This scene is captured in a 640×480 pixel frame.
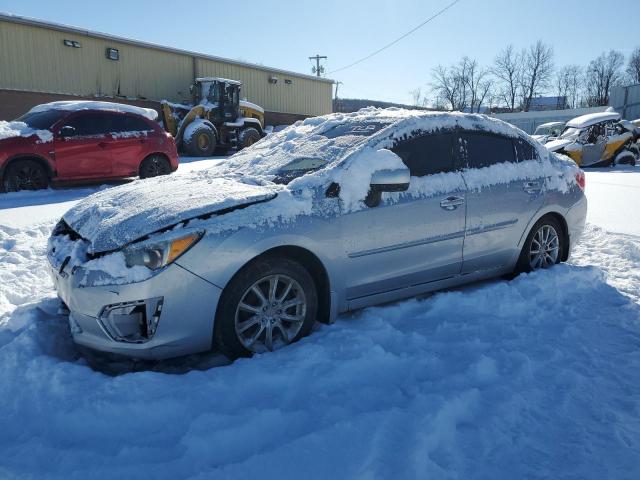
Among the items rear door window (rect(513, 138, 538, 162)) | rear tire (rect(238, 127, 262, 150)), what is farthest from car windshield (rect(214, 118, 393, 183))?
rear tire (rect(238, 127, 262, 150))

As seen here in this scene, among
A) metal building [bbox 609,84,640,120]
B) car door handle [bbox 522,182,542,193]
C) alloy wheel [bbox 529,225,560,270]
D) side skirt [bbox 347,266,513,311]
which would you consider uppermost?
metal building [bbox 609,84,640,120]

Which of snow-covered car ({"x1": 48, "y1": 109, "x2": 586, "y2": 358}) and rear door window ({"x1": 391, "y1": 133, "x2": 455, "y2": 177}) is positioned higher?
rear door window ({"x1": 391, "y1": 133, "x2": 455, "y2": 177})

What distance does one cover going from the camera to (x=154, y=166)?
32.9 feet

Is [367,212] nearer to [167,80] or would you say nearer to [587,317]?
[587,317]

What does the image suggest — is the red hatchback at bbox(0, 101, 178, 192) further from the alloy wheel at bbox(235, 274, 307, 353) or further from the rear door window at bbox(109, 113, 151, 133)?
the alloy wheel at bbox(235, 274, 307, 353)

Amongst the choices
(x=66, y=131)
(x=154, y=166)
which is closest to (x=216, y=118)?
(x=154, y=166)

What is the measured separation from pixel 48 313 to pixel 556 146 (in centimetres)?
1641

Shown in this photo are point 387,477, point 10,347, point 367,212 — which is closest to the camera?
point 387,477

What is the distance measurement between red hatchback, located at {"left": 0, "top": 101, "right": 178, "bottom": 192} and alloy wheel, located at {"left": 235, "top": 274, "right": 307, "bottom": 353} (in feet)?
23.4

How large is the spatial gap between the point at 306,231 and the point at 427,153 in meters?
1.30

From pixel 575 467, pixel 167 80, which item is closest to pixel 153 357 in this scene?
pixel 575 467

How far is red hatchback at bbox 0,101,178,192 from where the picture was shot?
8.18 meters

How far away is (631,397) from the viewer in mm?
2518

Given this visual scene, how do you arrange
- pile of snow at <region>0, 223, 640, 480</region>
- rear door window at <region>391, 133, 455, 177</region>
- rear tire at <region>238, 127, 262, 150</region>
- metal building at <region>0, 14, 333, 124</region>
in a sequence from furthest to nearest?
1. rear tire at <region>238, 127, 262, 150</region>
2. metal building at <region>0, 14, 333, 124</region>
3. rear door window at <region>391, 133, 455, 177</region>
4. pile of snow at <region>0, 223, 640, 480</region>
